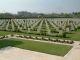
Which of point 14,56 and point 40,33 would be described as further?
point 40,33

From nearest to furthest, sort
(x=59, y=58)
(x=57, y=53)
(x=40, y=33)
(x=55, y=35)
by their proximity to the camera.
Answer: (x=59, y=58) → (x=57, y=53) → (x=55, y=35) → (x=40, y=33)

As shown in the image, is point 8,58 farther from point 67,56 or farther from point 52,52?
point 67,56

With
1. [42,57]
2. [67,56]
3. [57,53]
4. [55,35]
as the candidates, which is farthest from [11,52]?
[55,35]

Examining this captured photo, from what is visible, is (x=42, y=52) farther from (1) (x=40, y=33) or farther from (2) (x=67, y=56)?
(1) (x=40, y=33)

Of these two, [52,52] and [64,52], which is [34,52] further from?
[64,52]

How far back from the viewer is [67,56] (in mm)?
10898

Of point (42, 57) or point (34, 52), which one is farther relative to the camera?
point (34, 52)

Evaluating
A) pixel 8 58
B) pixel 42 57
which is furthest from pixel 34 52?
pixel 8 58

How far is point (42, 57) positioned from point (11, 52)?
2797 millimetres

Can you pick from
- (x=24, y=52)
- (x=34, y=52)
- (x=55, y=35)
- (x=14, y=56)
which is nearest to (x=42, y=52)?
(x=34, y=52)

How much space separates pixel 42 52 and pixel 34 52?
25.2 inches

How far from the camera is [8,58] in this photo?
10.6 m

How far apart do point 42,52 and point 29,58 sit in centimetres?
169

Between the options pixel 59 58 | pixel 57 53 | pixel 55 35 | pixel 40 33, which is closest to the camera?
pixel 59 58
